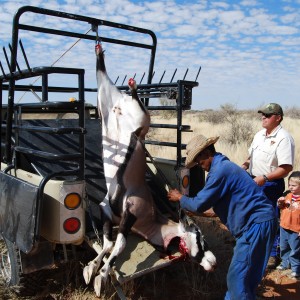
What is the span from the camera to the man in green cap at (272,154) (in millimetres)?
4324

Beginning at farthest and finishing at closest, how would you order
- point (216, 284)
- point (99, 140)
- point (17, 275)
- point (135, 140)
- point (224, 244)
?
1. point (224, 244)
2. point (99, 140)
3. point (216, 284)
4. point (135, 140)
5. point (17, 275)

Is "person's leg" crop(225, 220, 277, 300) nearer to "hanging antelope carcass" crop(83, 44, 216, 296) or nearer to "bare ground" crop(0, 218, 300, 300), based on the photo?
"hanging antelope carcass" crop(83, 44, 216, 296)

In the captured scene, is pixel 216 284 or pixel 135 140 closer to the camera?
pixel 135 140

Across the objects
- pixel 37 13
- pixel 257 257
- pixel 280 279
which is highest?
pixel 37 13

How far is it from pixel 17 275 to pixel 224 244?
2777 millimetres

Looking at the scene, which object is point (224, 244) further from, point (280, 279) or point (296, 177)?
point (296, 177)

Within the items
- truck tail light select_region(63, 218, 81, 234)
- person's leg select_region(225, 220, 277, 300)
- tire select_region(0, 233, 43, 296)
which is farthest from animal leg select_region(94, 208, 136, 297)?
person's leg select_region(225, 220, 277, 300)

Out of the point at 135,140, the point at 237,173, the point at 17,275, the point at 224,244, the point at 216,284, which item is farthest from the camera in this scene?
the point at 224,244

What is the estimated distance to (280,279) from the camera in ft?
14.9

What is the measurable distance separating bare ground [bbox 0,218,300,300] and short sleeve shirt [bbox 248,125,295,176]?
1244mm

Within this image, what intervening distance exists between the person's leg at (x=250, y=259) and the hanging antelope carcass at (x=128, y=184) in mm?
228

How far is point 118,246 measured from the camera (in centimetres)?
331

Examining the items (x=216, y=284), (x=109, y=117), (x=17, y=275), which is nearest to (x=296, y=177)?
(x=216, y=284)

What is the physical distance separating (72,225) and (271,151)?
2.48 meters
